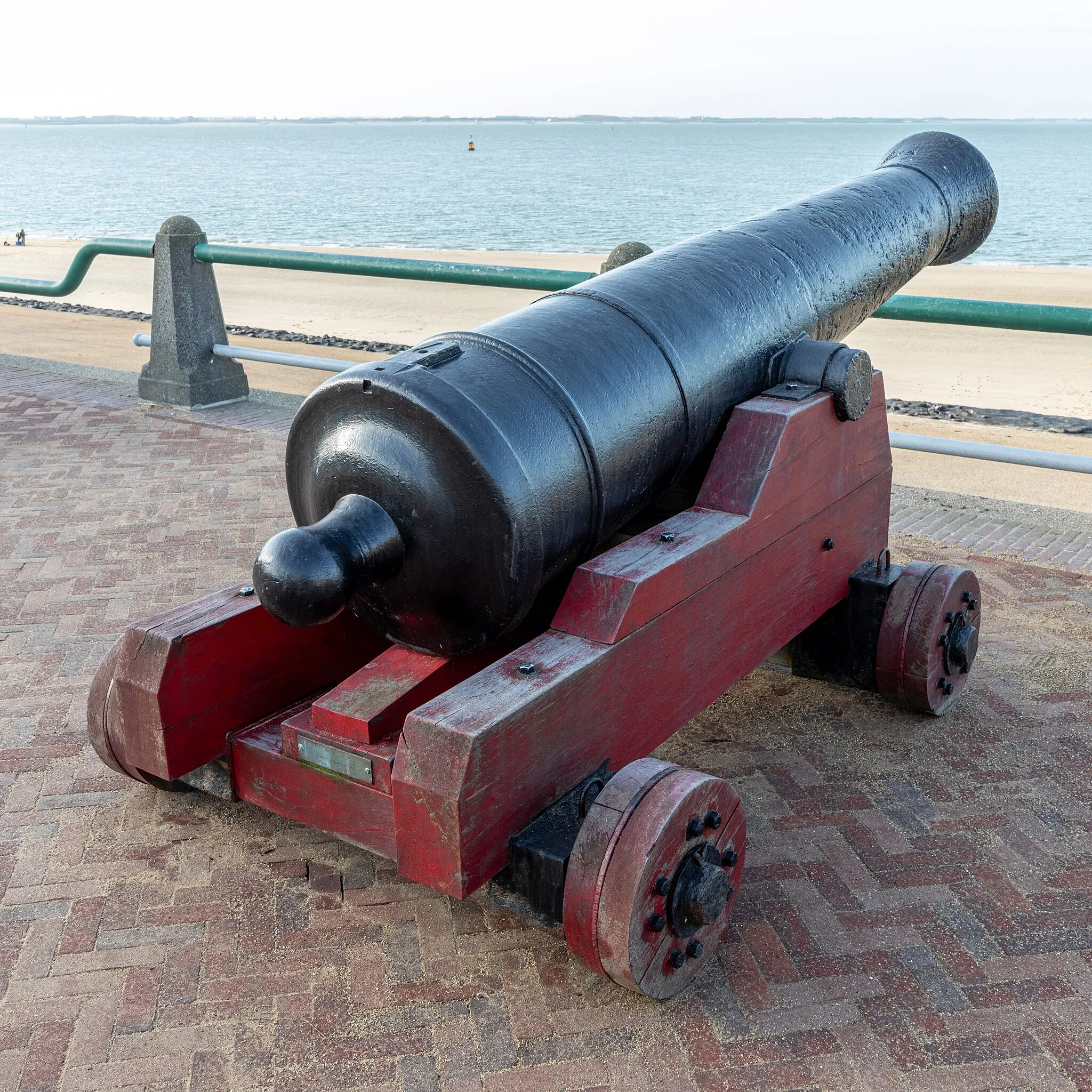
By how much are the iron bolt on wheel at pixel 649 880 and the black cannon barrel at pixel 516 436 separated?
427 mm

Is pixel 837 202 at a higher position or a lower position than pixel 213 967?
higher

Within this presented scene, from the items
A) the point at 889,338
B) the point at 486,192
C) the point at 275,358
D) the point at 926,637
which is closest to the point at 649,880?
the point at 926,637

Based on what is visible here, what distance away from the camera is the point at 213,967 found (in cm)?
222

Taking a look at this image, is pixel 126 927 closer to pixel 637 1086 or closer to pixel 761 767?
pixel 637 1086

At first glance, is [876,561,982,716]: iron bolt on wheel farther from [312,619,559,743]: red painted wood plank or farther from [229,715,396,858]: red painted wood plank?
[229,715,396,858]: red painted wood plank

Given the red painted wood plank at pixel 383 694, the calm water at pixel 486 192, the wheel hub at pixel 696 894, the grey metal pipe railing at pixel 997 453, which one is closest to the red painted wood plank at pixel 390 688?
the red painted wood plank at pixel 383 694

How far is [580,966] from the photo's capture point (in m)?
2.25

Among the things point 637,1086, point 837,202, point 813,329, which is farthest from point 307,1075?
point 837,202

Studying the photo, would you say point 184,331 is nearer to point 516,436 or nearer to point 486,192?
point 516,436

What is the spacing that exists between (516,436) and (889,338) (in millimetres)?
13840

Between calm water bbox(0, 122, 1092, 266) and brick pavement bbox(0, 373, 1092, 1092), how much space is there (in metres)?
18.8

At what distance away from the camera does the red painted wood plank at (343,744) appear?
2234mm

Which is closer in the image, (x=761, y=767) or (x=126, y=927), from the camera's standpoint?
(x=126, y=927)

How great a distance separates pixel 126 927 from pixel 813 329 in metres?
2.11
